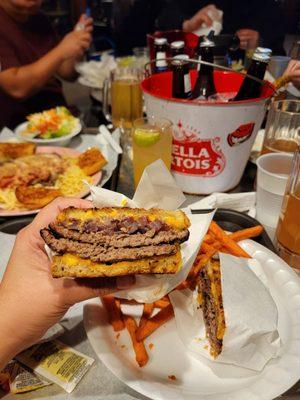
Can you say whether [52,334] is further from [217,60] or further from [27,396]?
[217,60]

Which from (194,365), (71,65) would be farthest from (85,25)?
(194,365)

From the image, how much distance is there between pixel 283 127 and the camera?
1304 millimetres

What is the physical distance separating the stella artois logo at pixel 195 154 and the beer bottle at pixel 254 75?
28 cm

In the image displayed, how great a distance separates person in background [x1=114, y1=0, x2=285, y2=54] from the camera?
2.29m

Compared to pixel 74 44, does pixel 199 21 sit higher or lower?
higher

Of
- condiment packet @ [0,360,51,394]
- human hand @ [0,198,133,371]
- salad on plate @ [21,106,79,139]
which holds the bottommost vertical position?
condiment packet @ [0,360,51,394]

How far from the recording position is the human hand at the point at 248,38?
212 centimetres

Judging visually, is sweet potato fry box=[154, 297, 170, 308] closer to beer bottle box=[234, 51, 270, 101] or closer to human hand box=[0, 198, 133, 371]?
human hand box=[0, 198, 133, 371]

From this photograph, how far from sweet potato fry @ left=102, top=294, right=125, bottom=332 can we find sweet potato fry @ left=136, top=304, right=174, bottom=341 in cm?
5

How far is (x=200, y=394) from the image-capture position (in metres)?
0.67

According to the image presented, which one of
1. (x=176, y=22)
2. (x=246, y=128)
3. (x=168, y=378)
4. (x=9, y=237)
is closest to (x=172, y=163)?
(x=246, y=128)

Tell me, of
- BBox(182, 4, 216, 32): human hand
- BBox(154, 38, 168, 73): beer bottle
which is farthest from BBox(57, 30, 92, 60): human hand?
BBox(154, 38, 168, 73): beer bottle

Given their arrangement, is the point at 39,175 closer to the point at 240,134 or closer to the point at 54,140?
the point at 54,140

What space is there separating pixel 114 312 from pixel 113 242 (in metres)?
0.28
